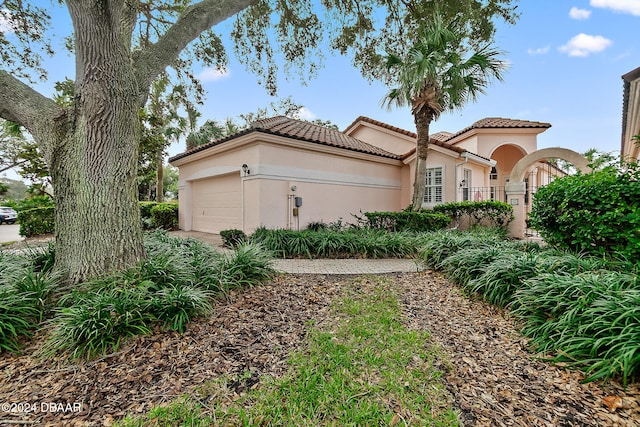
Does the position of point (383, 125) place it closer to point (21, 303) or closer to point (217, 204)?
point (217, 204)

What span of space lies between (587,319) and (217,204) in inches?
459

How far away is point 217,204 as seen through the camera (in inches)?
465

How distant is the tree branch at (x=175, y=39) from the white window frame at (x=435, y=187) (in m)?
10.7

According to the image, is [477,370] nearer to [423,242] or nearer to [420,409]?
[420,409]

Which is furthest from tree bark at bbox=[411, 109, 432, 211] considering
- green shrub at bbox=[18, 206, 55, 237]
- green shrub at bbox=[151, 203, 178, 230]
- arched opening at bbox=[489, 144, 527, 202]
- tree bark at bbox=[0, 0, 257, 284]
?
green shrub at bbox=[18, 206, 55, 237]

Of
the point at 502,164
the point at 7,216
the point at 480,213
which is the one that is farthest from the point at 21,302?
the point at 7,216

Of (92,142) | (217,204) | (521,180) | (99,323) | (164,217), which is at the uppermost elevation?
(521,180)

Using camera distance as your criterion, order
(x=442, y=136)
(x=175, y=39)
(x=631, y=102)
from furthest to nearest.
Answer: (x=442, y=136)
(x=631, y=102)
(x=175, y=39)

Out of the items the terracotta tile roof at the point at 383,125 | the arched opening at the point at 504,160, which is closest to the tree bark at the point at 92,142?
the terracotta tile roof at the point at 383,125

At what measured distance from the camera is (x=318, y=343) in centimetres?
317

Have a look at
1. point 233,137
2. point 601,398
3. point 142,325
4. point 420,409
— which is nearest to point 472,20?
point 233,137

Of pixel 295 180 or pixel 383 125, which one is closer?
pixel 295 180

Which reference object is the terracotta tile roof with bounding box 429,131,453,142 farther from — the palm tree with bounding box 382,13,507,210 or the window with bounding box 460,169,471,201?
the palm tree with bounding box 382,13,507,210

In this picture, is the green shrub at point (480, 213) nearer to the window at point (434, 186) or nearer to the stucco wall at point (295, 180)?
Answer: the window at point (434, 186)
